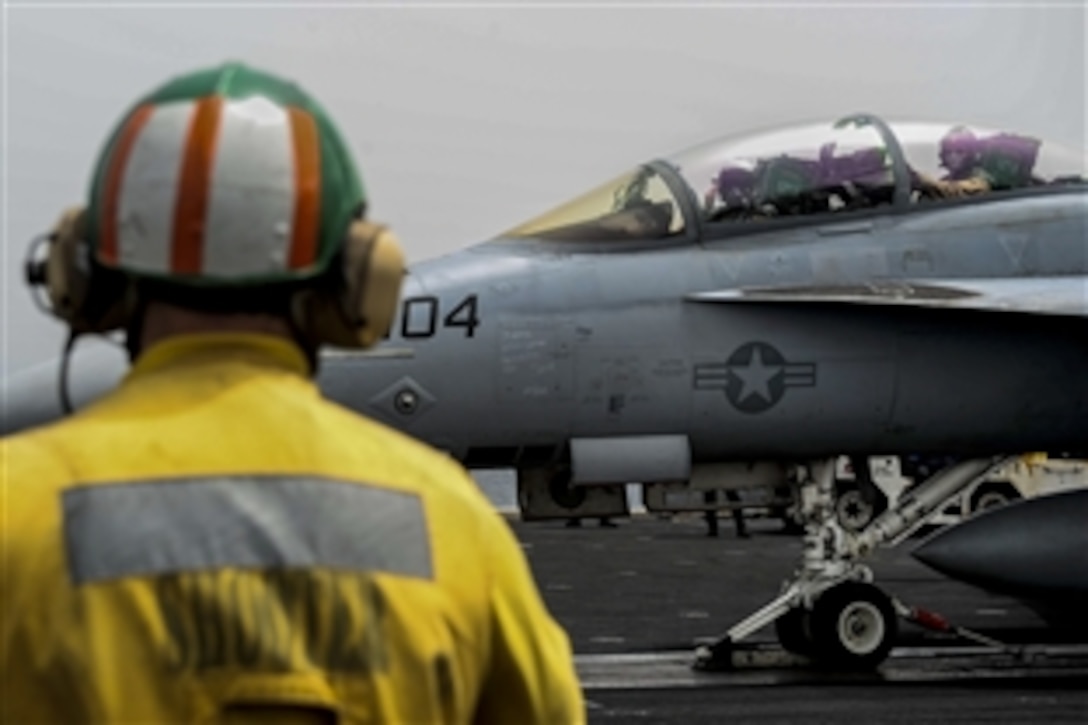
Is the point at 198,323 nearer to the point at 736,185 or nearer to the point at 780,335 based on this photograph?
the point at 780,335

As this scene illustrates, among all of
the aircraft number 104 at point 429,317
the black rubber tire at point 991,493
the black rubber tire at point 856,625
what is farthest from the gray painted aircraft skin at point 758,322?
the black rubber tire at point 991,493

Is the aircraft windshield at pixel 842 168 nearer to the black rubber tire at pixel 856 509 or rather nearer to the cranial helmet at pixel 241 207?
the black rubber tire at pixel 856 509

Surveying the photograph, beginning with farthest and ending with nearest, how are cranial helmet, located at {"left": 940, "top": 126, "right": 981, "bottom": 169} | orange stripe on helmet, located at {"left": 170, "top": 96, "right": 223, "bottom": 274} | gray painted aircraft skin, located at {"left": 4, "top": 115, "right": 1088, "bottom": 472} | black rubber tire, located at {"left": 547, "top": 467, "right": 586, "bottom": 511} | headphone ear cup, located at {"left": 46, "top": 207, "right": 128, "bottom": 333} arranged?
cranial helmet, located at {"left": 940, "top": 126, "right": 981, "bottom": 169} < black rubber tire, located at {"left": 547, "top": 467, "right": 586, "bottom": 511} < gray painted aircraft skin, located at {"left": 4, "top": 115, "right": 1088, "bottom": 472} < headphone ear cup, located at {"left": 46, "top": 207, "right": 128, "bottom": 333} < orange stripe on helmet, located at {"left": 170, "top": 96, "right": 223, "bottom": 274}

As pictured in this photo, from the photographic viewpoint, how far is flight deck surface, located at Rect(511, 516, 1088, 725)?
30.7 feet

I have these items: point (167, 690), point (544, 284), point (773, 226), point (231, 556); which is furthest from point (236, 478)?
point (773, 226)

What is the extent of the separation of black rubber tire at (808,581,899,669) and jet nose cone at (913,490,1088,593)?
49 centimetres

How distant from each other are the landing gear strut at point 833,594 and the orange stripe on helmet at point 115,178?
922 cm

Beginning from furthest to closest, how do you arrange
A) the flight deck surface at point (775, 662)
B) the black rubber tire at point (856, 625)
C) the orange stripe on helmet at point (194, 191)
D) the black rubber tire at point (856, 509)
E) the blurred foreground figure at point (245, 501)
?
the black rubber tire at point (856, 509), the black rubber tire at point (856, 625), the flight deck surface at point (775, 662), the orange stripe on helmet at point (194, 191), the blurred foreground figure at point (245, 501)

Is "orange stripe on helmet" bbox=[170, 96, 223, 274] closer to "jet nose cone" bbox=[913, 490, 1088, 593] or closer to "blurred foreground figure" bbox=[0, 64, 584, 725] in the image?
"blurred foreground figure" bbox=[0, 64, 584, 725]

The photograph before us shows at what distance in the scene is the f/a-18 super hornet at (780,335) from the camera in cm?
1020

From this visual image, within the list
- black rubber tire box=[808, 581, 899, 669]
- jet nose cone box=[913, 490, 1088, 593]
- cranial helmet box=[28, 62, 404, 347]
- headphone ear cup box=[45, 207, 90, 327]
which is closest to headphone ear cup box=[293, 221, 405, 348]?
cranial helmet box=[28, 62, 404, 347]

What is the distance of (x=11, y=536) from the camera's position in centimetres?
169

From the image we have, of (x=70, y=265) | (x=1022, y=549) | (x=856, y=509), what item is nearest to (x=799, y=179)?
(x=1022, y=549)

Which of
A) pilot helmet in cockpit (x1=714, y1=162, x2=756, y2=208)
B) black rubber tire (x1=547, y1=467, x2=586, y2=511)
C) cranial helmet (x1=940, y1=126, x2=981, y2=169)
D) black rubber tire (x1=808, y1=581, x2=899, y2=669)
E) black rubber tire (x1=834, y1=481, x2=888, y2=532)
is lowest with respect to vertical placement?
black rubber tire (x1=808, y1=581, x2=899, y2=669)
